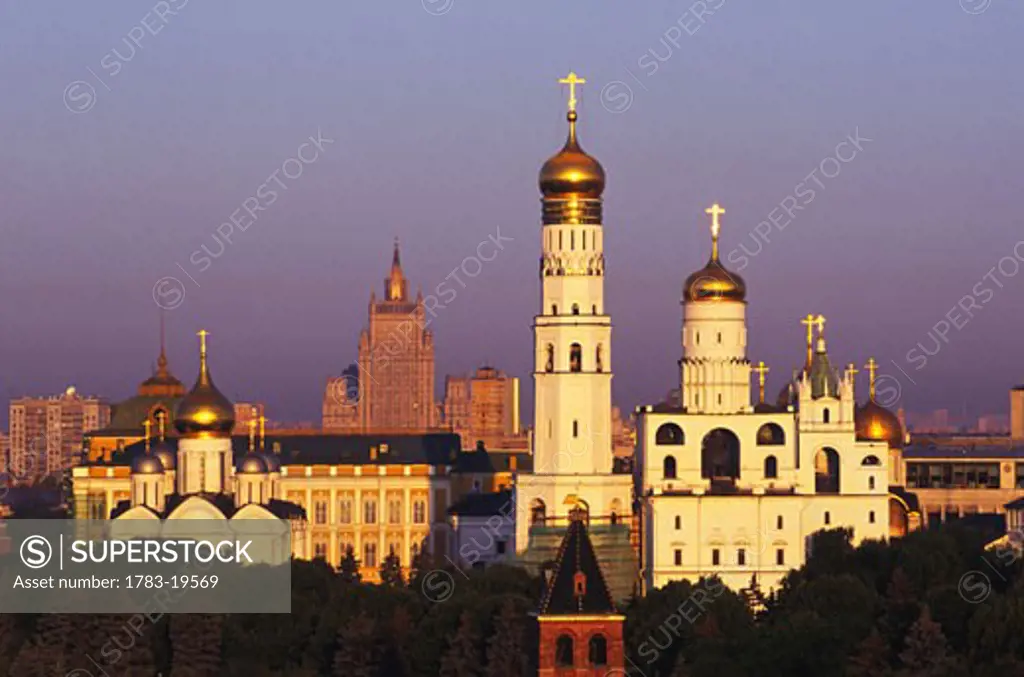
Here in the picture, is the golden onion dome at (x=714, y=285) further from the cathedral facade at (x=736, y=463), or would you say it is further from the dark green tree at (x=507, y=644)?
the dark green tree at (x=507, y=644)

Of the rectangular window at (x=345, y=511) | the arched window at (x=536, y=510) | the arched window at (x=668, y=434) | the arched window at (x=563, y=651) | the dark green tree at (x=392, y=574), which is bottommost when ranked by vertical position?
the arched window at (x=563, y=651)

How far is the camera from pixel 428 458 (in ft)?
463

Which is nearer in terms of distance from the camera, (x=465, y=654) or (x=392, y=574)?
(x=465, y=654)

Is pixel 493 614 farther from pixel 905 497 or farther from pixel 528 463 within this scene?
pixel 528 463

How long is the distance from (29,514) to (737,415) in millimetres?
43390

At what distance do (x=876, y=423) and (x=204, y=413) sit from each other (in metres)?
20.7

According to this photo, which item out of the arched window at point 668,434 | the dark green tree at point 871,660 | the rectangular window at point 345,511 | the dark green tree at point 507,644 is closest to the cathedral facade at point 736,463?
the arched window at point 668,434

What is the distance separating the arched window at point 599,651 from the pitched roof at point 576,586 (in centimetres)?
43

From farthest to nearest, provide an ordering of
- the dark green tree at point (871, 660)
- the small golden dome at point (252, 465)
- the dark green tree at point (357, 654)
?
the small golden dome at point (252, 465), the dark green tree at point (357, 654), the dark green tree at point (871, 660)

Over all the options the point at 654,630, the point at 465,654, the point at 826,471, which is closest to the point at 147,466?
the point at 826,471

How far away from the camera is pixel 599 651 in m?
63.8

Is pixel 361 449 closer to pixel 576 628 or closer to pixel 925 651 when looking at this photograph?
pixel 925 651

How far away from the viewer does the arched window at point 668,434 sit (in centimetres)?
11025

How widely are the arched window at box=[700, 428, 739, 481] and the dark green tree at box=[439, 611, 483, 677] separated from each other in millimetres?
27474
